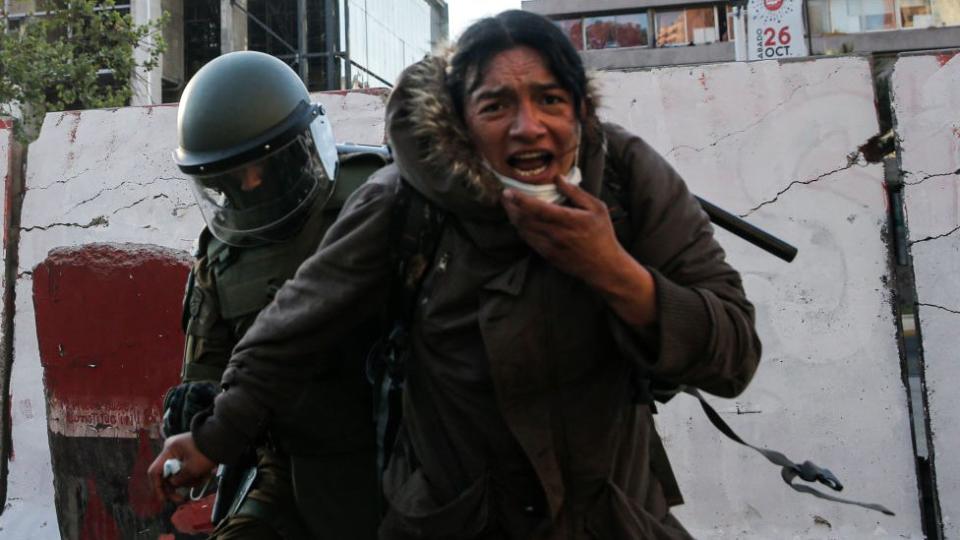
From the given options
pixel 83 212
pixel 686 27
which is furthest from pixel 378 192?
pixel 686 27

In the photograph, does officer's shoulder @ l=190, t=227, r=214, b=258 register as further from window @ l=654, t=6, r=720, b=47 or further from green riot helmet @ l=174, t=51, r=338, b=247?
window @ l=654, t=6, r=720, b=47

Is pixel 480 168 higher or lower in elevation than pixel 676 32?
lower

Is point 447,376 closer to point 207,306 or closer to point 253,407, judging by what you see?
point 253,407

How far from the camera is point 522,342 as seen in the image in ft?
5.22

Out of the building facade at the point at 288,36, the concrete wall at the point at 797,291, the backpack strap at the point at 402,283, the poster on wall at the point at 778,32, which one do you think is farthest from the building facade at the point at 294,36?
the backpack strap at the point at 402,283

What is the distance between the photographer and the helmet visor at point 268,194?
100 inches

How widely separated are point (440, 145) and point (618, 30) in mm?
42582

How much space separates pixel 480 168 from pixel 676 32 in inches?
1695

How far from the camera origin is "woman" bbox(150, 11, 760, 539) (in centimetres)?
152

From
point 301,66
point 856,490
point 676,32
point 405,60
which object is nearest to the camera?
point 856,490

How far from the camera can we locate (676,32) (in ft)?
139

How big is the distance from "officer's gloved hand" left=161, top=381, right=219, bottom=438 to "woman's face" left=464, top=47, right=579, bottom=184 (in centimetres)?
112

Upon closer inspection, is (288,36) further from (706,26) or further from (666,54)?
(706,26)

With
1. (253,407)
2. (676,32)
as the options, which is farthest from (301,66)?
(676,32)
